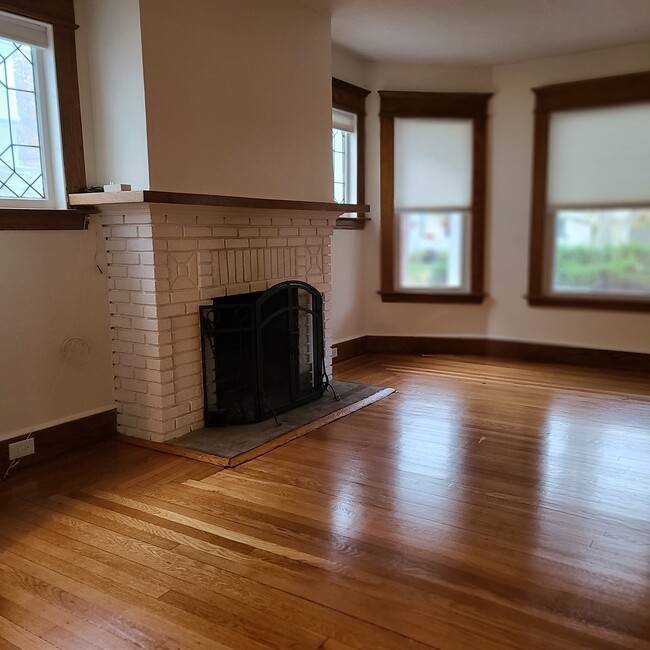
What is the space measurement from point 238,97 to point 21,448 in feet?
7.47

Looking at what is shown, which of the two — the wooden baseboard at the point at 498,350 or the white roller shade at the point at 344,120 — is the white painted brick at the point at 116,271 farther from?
the white roller shade at the point at 344,120

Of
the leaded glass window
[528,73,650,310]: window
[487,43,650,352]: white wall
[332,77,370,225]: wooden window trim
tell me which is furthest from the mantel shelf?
[528,73,650,310]: window

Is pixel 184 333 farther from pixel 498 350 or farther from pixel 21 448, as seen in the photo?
pixel 498 350

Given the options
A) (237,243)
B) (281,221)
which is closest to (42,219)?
(237,243)

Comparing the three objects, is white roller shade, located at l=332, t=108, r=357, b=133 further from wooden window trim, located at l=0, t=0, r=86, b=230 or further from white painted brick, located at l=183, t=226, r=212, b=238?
wooden window trim, located at l=0, t=0, r=86, b=230

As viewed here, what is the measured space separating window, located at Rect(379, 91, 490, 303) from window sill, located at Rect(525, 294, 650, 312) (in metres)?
0.54

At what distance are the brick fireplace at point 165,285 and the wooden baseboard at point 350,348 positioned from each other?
75.4 inches

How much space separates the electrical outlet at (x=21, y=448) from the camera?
3.07m

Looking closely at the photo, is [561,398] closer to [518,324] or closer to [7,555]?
[518,324]

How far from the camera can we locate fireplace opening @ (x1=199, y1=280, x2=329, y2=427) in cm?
359

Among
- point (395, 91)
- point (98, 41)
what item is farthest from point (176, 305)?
point (395, 91)

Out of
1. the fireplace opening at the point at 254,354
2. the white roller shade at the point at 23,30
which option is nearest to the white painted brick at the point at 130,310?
the fireplace opening at the point at 254,354

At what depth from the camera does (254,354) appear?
3.65 m

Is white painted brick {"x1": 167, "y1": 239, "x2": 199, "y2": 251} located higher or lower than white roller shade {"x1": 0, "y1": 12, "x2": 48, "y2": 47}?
lower
